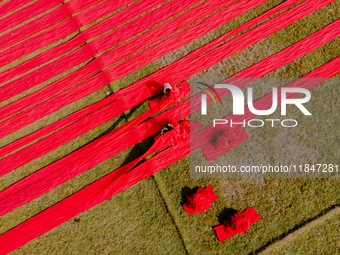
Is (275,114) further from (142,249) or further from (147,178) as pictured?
(142,249)

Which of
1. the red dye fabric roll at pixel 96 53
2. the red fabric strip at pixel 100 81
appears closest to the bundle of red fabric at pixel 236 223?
the red fabric strip at pixel 100 81

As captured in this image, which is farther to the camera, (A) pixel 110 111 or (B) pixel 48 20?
(B) pixel 48 20

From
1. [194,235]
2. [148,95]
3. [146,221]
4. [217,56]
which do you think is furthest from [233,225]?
[217,56]

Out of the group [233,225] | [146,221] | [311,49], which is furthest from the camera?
[311,49]

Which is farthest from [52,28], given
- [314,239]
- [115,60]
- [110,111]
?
[314,239]

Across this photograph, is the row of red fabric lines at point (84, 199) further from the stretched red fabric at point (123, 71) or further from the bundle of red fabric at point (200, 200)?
the stretched red fabric at point (123, 71)

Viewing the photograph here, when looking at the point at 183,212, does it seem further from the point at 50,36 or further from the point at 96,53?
the point at 50,36
